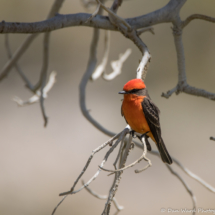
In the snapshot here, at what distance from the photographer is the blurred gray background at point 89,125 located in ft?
23.1

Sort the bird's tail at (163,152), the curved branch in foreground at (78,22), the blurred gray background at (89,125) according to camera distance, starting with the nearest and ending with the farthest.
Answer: the curved branch in foreground at (78,22) < the bird's tail at (163,152) < the blurred gray background at (89,125)

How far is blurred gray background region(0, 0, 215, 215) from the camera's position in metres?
7.04

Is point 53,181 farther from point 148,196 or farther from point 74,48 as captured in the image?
→ point 74,48

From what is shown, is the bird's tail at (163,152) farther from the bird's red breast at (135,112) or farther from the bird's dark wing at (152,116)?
the bird's red breast at (135,112)

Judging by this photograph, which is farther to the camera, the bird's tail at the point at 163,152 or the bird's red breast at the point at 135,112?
the bird's tail at the point at 163,152

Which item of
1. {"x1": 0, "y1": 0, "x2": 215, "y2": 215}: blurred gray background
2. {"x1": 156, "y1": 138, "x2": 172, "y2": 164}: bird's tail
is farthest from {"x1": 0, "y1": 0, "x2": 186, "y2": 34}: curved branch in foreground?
{"x1": 0, "y1": 0, "x2": 215, "y2": 215}: blurred gray background

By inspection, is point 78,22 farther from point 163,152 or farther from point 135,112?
point 163,152

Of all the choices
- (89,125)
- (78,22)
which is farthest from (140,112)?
(89,125)

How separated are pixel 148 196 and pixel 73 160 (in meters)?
2.10

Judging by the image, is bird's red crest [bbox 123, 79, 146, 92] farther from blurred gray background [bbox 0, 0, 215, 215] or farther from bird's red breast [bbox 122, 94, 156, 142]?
blurred gray background [bbox 0, 0, 215, 215]

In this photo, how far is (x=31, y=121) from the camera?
28.2 feet

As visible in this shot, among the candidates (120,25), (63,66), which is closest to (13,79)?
(63,66)

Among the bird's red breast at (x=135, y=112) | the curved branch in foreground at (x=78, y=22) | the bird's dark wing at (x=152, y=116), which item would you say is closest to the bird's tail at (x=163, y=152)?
the bird's dark wing at (x=152, y=116)

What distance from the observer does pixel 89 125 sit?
28.7 ft
